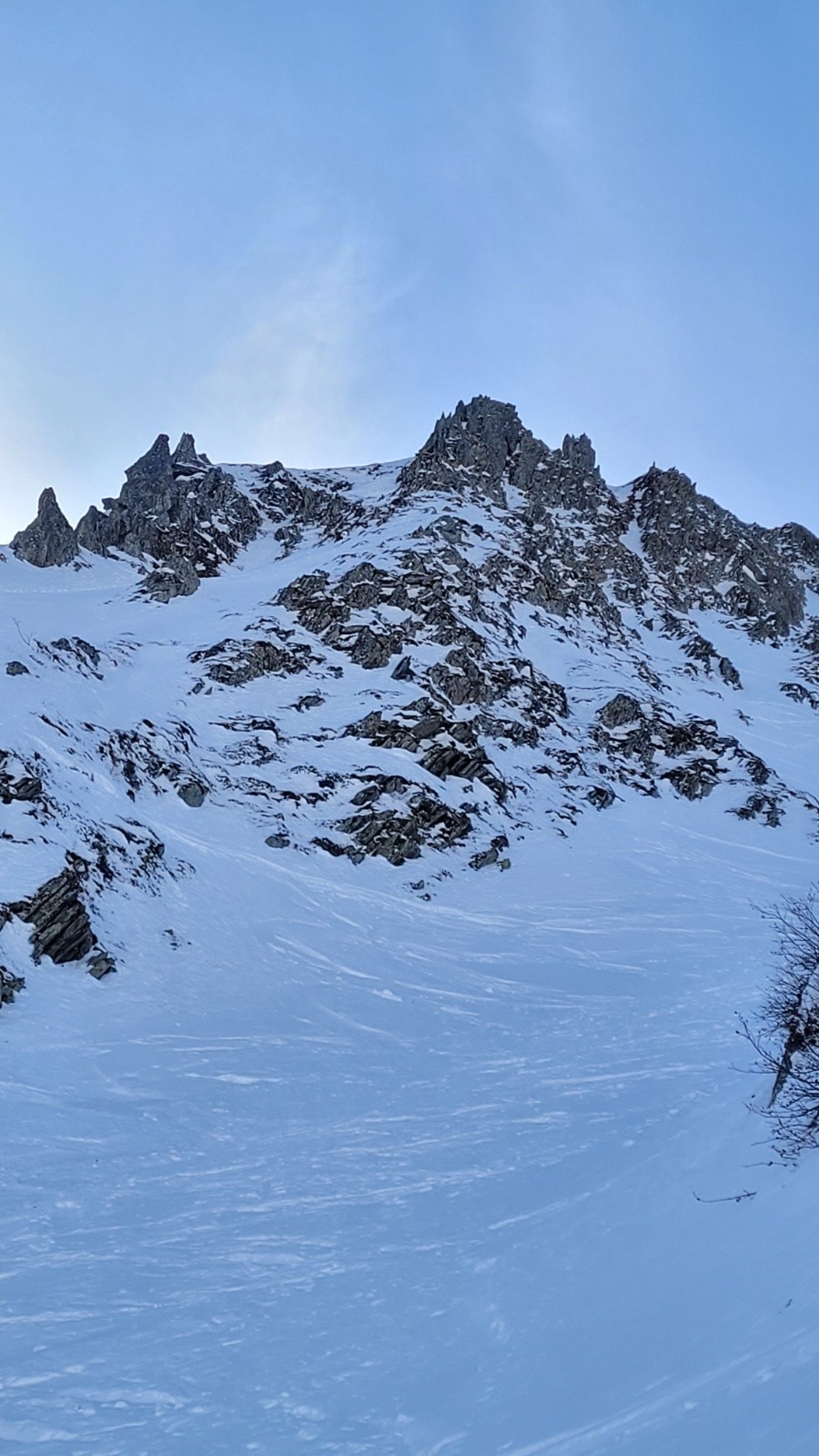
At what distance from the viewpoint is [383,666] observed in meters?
40.6

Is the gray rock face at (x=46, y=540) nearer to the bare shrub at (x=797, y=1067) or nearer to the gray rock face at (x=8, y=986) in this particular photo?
the gray rock face at (x=8, y=986)

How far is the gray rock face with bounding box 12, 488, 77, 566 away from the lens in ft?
184

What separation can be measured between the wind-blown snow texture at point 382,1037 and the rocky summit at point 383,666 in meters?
0.26

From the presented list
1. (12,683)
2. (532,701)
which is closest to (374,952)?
(12,683)

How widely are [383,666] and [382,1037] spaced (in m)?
27.0

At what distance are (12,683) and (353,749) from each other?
13620 mm

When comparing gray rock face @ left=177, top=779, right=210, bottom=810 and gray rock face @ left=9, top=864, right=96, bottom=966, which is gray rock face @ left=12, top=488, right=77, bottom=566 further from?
gray rock face @ left=9, top=864, right=96, bottom=966

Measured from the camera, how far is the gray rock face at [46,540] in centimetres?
5609

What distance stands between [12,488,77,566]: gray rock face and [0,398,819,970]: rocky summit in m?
0.22

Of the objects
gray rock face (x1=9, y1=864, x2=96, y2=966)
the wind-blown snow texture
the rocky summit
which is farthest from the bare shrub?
the rocky summit

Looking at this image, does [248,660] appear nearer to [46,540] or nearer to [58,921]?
[58,921]

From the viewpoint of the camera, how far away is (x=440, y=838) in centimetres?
2959

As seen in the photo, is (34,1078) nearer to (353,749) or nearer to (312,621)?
(353,749)

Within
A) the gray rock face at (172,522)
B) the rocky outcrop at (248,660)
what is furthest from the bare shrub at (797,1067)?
the gray rock face at (172,522)
